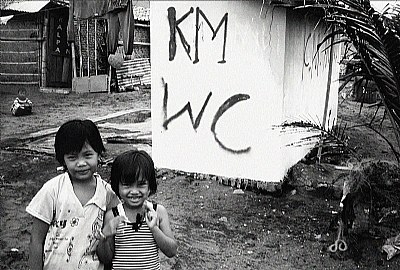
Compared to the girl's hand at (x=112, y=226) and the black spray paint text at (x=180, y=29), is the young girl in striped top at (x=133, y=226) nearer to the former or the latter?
the girl's hand at (x=112, y=226)

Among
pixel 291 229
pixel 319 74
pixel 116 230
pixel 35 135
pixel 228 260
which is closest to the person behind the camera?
pixel 116 230

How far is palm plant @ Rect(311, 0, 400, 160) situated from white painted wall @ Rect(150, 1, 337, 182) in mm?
1786

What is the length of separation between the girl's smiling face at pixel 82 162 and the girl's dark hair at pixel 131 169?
0.10 meters

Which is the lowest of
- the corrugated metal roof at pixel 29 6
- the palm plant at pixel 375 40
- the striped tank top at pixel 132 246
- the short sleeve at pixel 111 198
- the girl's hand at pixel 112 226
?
the striped tank top at pixel 132 246

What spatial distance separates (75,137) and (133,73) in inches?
609

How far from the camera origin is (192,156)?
20.7 feet

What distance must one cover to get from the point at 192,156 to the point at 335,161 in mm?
2383

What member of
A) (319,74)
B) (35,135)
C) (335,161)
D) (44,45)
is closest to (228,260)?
(335,161)

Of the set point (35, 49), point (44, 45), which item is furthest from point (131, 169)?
point (35, 49)

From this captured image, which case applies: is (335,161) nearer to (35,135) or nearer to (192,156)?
(192,156)

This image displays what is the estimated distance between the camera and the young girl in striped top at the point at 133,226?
2.03m

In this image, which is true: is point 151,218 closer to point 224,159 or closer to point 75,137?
point 75,137

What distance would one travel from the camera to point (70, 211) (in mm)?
2008

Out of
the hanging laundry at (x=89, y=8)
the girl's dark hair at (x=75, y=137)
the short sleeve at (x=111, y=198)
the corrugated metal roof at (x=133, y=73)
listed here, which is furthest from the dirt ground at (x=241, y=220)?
the corrugated metal roof at (x=133, y=73)
